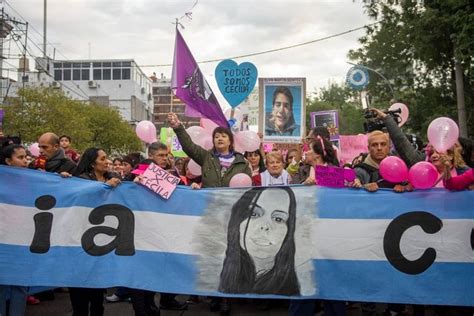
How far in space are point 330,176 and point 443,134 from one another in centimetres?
92

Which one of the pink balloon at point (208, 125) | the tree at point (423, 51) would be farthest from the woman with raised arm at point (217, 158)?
the tree at point (423, 51)

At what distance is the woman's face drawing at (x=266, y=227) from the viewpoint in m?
4.63

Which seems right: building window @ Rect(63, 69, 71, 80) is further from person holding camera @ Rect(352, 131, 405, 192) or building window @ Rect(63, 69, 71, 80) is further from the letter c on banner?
the letter c on banner

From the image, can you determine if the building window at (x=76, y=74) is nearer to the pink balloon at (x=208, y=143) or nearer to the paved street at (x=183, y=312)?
the paved street at (x=183, y=312)

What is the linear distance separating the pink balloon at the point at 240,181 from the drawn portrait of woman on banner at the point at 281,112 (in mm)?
5365

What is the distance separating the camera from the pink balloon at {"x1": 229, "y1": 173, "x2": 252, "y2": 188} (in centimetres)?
504

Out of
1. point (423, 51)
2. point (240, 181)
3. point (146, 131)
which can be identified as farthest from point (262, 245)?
point (423, 51)

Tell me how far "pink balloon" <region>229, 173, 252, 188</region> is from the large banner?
0.23 metres

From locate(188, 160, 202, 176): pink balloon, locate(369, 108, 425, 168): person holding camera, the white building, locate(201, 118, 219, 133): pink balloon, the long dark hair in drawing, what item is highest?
the white building

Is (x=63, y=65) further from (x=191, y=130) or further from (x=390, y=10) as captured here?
(x=191, y=130)

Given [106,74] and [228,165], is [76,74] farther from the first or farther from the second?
[228,165]

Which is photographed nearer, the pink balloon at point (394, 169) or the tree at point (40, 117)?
the pink balloon at point (394, 169)

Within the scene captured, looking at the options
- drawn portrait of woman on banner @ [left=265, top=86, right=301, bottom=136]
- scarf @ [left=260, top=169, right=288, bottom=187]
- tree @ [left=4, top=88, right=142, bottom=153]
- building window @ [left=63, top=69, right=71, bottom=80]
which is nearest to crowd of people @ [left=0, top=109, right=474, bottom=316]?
scarf @ [left=260, top=169, right=288, bottom=187]

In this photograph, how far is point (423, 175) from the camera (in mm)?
4328
